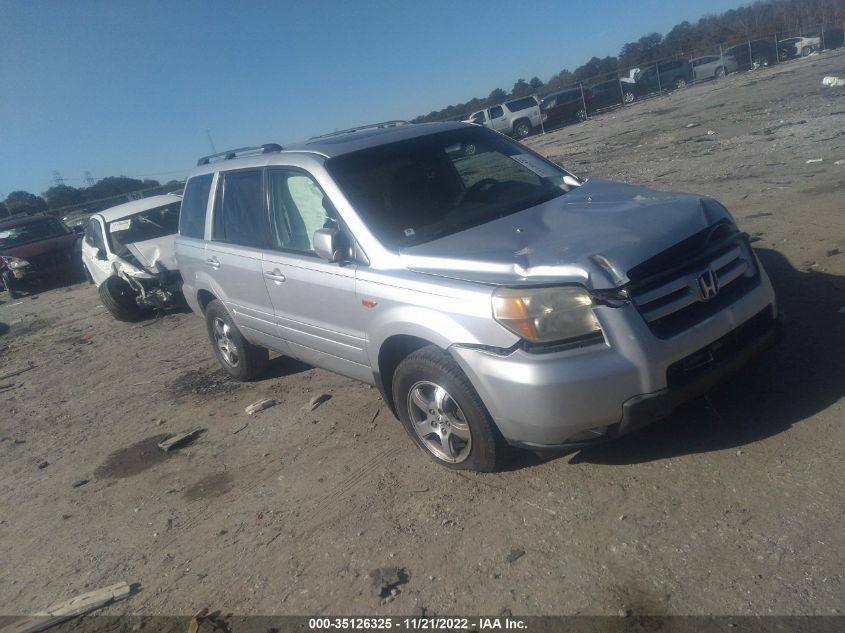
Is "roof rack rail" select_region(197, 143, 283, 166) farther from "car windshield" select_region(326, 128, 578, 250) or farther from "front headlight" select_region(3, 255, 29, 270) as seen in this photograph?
"front headlight" select_region(3, 255, 29, 270)

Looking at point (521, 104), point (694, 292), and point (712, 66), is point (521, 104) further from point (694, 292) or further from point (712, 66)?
point (694, 292)

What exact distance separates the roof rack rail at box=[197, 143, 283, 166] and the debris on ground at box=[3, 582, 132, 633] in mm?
3221

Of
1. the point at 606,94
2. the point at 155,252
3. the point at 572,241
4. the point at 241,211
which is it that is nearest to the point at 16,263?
the point at 155,252

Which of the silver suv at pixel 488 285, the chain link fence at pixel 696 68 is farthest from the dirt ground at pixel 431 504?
the chain link fence at pixel 696 68

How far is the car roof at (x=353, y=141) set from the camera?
453 cm

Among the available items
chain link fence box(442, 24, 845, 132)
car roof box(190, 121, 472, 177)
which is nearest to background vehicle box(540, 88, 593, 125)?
chain link fence box(442, 24, 845, 132)

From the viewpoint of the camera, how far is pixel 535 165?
15.6 ft

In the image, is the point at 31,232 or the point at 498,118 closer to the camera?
the point at 31,232

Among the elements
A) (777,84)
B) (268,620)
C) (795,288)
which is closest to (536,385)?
(268,620)

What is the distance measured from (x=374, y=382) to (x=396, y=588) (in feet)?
4.69

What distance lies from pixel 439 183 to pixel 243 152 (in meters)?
2.17

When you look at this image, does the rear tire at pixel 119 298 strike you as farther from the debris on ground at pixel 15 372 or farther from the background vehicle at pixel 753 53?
the background vehicle at pixel 753 53

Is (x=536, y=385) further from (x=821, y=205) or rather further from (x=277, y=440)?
(x=821, y=205)

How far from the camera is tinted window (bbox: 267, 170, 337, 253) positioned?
14.3ft
